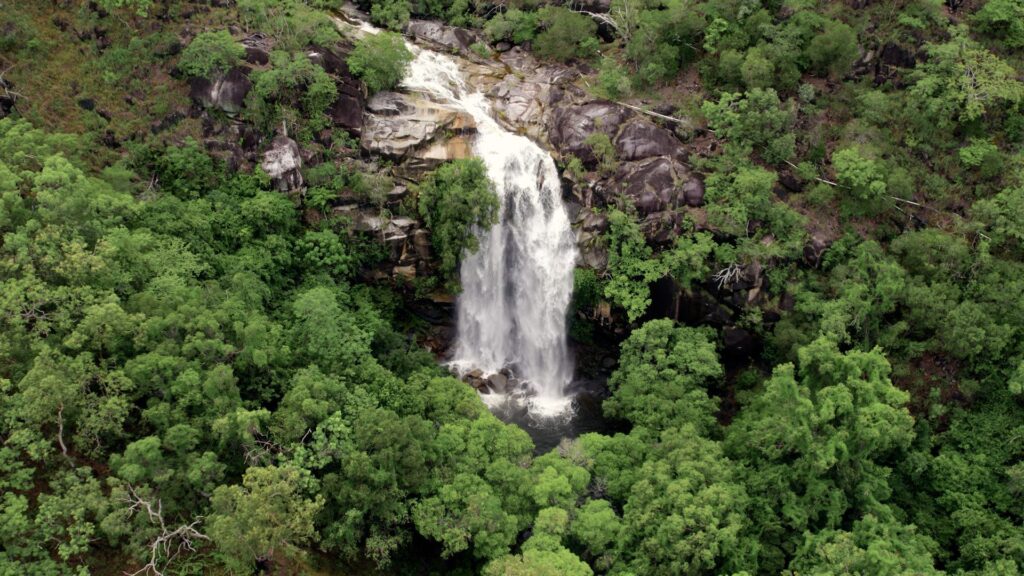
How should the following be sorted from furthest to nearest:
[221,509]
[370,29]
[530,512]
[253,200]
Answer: [370,29]
[253,200]
[530,512]
[221,509]

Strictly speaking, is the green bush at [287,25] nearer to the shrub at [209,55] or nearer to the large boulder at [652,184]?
the shrub at [209,55]

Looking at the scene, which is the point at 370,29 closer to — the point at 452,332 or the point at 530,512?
the point at 452,332

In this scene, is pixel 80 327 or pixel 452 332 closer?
pixel 80 327

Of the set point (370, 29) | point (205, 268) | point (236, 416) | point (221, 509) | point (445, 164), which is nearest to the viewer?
point (221, 509)

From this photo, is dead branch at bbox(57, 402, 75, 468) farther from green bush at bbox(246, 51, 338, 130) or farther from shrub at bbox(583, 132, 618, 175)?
shrub at bbox(583, 132, 618, 175)

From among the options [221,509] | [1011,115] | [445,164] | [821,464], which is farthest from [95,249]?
[1011,115]

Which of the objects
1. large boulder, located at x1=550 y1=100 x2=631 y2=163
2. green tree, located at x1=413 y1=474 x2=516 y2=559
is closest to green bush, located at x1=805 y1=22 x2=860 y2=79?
large boulder, located at x1=550 y1=100 x2=631 y2=163

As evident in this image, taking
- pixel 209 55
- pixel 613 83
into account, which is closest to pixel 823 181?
pixel 613 83

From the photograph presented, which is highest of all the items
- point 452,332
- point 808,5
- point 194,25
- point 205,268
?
point 808,5
